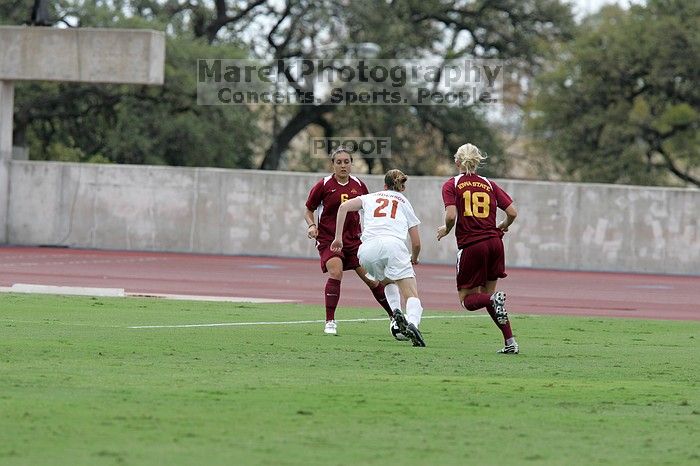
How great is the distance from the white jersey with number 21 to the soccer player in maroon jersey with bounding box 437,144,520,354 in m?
0.71

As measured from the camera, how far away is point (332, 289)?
14.5 metres

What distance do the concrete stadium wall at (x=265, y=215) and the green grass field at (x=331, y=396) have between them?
1779 centimetres

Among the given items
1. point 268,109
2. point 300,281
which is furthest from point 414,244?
point 268,109

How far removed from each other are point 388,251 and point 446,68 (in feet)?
138

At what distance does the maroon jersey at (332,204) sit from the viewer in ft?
48.0

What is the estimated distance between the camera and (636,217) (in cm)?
3297

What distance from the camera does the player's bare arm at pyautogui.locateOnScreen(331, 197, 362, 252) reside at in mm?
13664

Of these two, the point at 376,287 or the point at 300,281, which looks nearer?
the point at 376,287

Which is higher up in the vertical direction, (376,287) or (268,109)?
(268,109)

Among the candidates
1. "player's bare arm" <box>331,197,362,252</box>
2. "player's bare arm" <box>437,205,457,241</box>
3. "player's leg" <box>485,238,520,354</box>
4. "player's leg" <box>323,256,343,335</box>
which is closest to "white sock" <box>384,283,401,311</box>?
"player's leg" <box>323,256,343,335</box>

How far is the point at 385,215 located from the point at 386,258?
0.41 m

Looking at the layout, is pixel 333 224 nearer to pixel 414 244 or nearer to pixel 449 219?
pixel 414 244

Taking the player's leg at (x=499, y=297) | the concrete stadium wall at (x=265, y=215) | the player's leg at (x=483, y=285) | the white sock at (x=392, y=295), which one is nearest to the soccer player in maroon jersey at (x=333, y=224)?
the white sock at (x=392, y=295)

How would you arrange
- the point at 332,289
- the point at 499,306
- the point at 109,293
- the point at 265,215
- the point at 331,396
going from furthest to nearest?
1. the point at 265,215
2. the point at 109,293
3. the point at 332,289
4. the point at 499,306
5. the point at 331,396
